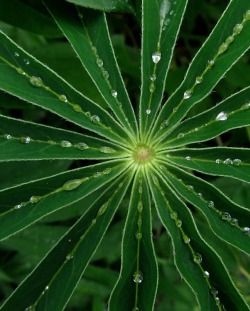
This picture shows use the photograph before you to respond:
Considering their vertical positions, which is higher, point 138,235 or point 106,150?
point 106,150

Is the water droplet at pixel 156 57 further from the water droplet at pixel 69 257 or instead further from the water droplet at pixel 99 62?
the water droplet at pixel 69 257

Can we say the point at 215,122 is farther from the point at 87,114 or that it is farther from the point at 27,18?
the point at 27,18

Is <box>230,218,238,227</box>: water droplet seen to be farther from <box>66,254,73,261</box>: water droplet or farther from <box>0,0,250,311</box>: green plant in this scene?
<box>66,254,73,261</box>: water droplet

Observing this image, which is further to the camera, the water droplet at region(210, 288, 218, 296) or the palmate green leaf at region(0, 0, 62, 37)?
the palmate green leaf at region(0, 0, 62, 37)

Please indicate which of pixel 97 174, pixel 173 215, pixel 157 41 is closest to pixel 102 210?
pixel 97 174

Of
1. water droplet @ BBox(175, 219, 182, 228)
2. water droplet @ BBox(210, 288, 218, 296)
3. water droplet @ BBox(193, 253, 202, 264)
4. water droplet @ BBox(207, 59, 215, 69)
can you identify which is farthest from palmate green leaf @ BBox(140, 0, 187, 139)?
water droplet @ BBox(210, 288, 218, 296)

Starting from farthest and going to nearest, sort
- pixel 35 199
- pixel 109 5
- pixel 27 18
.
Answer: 1. pixel 27 18
2. pixel 109 5
3. pixel 35 199
